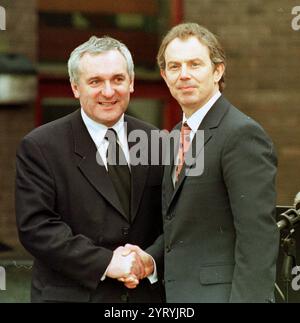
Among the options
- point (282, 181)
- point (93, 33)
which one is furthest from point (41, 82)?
point (282, 181)

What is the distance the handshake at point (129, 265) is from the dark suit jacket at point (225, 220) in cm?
13

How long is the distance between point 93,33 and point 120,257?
4614mm

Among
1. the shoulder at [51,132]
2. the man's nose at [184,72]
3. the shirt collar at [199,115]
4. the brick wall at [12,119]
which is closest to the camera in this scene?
the man's nose at [184,72]

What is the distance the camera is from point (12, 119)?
800cm

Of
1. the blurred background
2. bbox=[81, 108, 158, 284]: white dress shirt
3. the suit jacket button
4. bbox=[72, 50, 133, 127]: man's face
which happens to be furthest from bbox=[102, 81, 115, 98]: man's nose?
the blurred background

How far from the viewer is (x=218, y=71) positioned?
12.3 feet

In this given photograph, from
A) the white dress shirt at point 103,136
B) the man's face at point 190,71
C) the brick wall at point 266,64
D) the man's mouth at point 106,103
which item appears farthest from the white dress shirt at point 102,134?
the brick wall at point 266,64

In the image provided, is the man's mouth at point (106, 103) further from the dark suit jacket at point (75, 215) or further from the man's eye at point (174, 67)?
the man's eye at point (174, 67)

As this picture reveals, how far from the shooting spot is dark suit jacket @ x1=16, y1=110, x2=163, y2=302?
3.71 meters

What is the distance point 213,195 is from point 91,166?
2.13 feet

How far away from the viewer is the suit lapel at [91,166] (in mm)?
3822

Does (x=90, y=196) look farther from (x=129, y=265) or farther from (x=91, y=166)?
(x=129, y=265)

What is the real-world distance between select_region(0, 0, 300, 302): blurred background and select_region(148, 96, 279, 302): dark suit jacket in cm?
438
